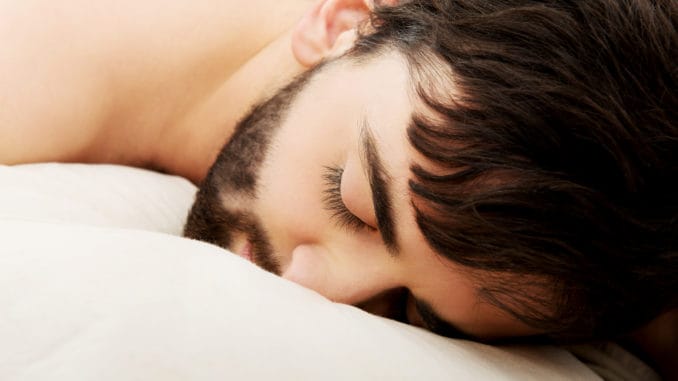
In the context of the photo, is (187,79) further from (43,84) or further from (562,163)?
(562,163)

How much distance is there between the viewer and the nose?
0.92 meters

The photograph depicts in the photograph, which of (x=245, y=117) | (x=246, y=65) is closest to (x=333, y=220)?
(x=245, y=117)

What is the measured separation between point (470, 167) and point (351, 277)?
7.2 inches

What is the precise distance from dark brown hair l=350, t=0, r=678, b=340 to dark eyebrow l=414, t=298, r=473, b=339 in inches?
2.9

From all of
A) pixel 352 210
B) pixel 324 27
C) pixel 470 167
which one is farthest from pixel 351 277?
pixel 324 27

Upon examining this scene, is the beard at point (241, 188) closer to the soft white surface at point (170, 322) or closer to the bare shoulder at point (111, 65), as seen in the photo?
the bare shoulder at point (111, 65)

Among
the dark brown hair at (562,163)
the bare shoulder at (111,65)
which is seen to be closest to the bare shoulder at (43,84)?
the bare shoulder at (111,65)

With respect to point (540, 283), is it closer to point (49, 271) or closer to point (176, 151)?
point (49, 271)

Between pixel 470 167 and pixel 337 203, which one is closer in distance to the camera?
pixel 470 167

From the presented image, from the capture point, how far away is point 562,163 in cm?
81

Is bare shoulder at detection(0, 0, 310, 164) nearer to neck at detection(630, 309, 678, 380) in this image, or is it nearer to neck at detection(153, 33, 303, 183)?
neck at detection(153, 33, 303, 183)

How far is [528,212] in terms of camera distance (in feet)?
2.66

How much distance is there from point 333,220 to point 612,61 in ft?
1.10

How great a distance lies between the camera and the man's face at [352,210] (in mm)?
899
